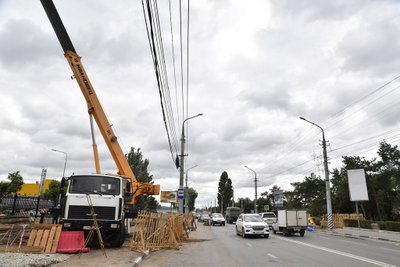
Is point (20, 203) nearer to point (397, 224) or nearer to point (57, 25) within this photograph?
point (57, 25)

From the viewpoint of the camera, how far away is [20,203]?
107 feet

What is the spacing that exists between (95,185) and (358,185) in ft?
100

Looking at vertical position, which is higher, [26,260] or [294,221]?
[294,221]

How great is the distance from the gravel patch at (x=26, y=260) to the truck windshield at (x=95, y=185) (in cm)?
324

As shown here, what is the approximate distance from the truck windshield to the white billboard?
2948cm

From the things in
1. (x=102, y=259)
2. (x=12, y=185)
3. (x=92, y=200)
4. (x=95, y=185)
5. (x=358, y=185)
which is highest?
(x=358, y=185)

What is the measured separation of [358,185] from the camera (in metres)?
35.9

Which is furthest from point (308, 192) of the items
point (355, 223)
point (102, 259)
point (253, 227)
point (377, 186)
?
point (102, 259)

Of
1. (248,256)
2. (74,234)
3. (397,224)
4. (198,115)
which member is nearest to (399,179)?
(397,224)

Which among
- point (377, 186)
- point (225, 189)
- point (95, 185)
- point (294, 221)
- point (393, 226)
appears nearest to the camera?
point (95, 185)

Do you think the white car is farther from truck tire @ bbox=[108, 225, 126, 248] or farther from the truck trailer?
truck tire @ bbox=[108, 225, 126, 248]

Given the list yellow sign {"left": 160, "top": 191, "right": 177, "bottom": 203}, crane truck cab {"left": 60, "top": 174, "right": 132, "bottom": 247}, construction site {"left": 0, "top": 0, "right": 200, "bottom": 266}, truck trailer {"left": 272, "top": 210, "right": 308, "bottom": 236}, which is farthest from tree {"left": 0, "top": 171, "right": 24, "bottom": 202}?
truck trailer {"left": 272, "top": 210, "right": 308, "bottom": 236}

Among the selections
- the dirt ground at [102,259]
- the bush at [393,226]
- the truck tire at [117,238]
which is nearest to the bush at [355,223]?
the bush at [393,226]

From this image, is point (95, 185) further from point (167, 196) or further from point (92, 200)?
point (167, 196)
